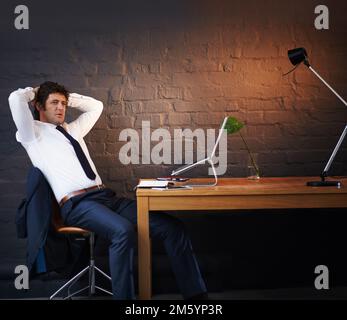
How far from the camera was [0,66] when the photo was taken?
4.12 m

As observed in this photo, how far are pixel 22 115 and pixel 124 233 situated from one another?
36.3 inches

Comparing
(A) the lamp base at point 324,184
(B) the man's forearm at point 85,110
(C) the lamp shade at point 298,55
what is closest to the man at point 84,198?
(B) the man's forearm at point 85,110

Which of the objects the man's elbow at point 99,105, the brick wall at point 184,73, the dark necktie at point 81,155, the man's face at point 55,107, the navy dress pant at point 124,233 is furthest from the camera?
the brick wall at point 184,73

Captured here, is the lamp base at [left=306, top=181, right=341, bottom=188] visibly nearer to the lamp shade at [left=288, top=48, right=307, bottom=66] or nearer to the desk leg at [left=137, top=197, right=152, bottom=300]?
the lamp shade at [left=288, top=48, right=307, bottom=66]

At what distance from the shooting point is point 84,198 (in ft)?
11.6

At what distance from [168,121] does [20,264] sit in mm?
1408

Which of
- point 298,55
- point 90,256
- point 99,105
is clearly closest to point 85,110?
point 99,105

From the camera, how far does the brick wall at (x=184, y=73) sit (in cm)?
415

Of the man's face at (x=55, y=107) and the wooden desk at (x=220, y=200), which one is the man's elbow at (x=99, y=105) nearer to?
the man's face at (x=55, y=107)

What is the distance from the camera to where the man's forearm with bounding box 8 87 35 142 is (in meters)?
3.54

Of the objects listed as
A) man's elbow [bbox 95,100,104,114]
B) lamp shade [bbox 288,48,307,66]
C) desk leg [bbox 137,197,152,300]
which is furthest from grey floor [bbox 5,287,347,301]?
lamp shade [bbox 288,48,307,66]

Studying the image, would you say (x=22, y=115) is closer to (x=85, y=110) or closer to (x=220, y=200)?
(x=85, y=110)

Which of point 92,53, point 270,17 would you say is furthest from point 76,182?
point 270,17
